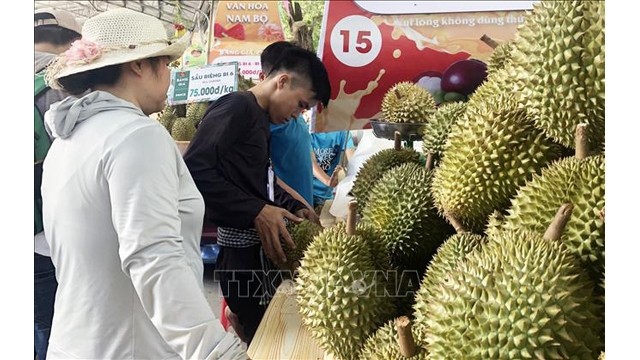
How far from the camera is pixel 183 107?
1478 millimetres

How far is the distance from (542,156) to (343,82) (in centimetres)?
78

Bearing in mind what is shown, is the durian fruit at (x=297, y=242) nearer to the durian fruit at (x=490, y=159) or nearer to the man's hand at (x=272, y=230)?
the man's hand at (x=272, y=230)

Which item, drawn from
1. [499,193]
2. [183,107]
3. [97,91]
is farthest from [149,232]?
[499,193]

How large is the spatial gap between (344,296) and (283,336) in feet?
1.12

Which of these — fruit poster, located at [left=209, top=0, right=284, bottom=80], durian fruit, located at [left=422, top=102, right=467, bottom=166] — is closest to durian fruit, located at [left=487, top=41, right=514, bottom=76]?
durian fruit, located at [left=422, top=102, right=467, bottom=166]

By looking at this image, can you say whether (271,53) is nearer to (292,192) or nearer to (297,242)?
(292,192)

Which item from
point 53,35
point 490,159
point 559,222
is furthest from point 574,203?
point 53,35

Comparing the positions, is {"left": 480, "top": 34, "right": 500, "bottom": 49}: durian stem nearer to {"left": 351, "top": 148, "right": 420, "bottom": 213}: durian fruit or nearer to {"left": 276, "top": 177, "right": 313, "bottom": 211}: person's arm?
{"left": 351, "top": 148, "right": 420, "bottom": 213}: durian fruit

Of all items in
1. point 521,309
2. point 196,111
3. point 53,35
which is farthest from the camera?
point 196,111

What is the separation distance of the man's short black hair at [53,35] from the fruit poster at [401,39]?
2.31 feet

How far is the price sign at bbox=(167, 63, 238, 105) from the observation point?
148 centimetres

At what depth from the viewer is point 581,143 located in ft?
2.87

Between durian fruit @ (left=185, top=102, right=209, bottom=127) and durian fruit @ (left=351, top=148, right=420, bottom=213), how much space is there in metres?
0.55
